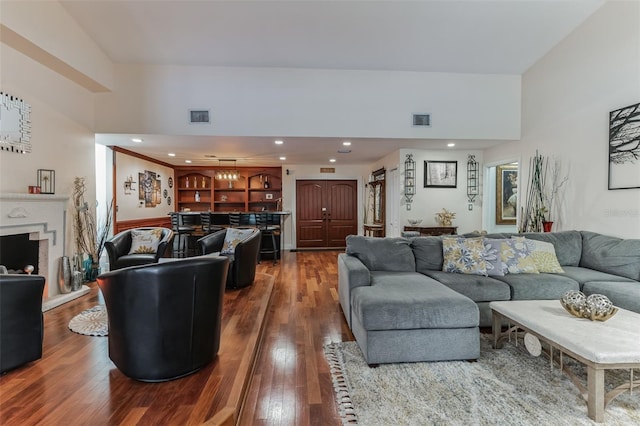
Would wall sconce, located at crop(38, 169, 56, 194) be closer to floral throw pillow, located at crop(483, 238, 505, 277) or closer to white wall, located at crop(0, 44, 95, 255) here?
white wall, located at crop(0, 44, 95, 255)

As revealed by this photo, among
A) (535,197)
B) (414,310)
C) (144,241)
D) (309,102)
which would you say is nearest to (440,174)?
(535,197)

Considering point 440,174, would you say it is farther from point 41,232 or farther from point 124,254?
point 41,232

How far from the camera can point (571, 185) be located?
14.2 feet

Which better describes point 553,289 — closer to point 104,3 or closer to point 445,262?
point 445,262

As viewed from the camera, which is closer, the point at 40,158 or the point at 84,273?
the point at 40,158

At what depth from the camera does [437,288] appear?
2785 millimetres

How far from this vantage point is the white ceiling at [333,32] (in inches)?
148

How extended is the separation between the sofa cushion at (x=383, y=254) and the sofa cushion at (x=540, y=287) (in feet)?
3.24

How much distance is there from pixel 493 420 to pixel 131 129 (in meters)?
5.44

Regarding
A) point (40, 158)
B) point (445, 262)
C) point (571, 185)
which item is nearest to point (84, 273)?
point (40, 158)

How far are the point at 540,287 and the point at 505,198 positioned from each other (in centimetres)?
387

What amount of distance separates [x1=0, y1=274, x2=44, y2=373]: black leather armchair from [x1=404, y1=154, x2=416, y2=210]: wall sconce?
17.7 ft

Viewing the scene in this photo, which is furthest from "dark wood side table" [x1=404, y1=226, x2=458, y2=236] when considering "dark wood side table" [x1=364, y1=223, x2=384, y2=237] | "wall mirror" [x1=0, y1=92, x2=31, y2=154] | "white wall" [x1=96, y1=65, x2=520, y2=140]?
"wall mirror" [x1=0, y1=92, x2=31, y2=154]

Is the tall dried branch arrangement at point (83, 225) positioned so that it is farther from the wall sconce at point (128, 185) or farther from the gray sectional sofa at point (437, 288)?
the gray sectional sofa at point (437, 288)
